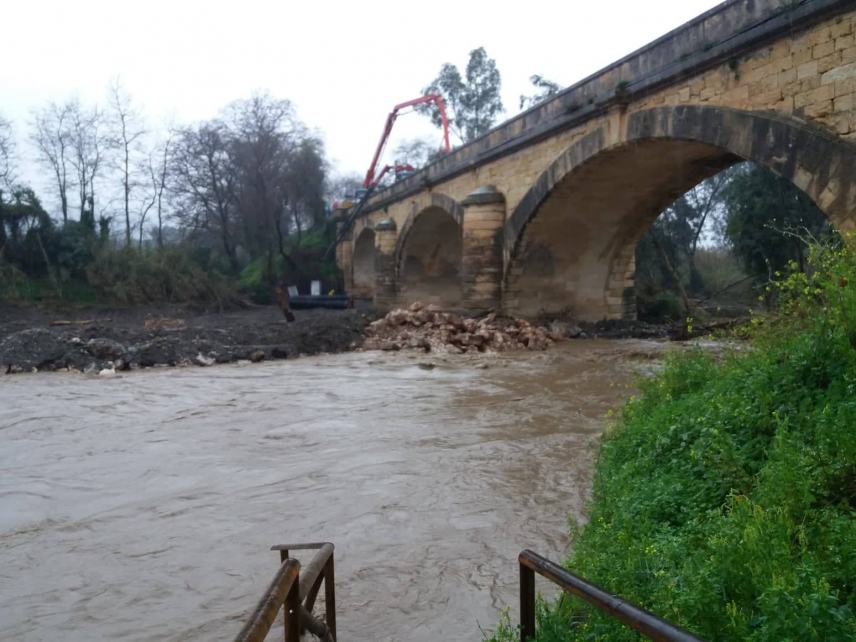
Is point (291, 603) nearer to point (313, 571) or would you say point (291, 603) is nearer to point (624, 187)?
point (313, 571)

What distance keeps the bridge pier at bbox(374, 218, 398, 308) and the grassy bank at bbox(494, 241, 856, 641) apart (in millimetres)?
21954

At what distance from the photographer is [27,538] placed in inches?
159

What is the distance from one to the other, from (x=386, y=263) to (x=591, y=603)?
82.3 feet

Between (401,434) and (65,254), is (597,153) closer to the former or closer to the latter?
(401,434)

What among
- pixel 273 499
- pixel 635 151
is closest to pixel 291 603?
pixel 273 499

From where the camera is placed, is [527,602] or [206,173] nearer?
[527,602]

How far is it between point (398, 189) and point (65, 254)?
12968mm

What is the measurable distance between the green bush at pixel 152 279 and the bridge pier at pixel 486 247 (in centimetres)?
1370

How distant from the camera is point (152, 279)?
25.3 metres

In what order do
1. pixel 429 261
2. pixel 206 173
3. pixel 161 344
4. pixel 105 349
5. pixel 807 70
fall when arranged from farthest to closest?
1. pixel 206 173
2. pixel 429 261
3. pixel 161 344
4. pixel 105 349
5. pixel 807 70

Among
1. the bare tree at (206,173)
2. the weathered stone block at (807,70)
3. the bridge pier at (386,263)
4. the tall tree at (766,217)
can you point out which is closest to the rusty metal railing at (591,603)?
the weathered stone block at (807,70)

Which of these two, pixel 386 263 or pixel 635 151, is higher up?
pixel 635 151

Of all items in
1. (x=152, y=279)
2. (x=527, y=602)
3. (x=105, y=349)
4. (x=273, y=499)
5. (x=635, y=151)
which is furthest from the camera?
(x=152, y=279)

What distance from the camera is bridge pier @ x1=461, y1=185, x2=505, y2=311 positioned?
1602 cm
